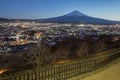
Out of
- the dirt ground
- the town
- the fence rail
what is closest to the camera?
the fence rail

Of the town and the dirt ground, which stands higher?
the dirt ground

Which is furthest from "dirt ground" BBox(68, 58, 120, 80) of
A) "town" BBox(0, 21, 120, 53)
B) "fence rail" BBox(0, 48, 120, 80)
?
"town" BBox(0, 21, 120, 53)

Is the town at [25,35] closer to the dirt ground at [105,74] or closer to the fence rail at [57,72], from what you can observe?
the dirt ground at [105,74]

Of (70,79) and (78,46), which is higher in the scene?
(70,79)

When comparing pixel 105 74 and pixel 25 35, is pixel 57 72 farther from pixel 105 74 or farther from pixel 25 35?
pixel 25 35

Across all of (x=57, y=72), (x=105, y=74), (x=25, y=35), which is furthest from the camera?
(x=25, y=35)

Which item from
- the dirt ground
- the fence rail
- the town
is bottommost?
the town

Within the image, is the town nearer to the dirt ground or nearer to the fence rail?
the dirt ground

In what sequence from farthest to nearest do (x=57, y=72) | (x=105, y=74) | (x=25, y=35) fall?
(x=25, y=35), (x=105, y=74), (x=57, y=72)

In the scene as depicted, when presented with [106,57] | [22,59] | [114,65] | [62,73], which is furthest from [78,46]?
[62,73]

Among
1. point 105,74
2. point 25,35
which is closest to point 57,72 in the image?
point 105,74

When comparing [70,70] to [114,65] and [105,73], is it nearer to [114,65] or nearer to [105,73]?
[105,73]
